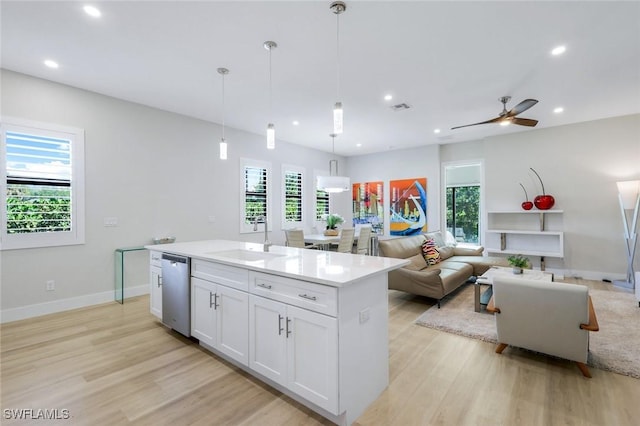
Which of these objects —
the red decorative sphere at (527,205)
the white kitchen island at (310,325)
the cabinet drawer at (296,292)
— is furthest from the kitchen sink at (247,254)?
the red decorative sphere at (527,205)

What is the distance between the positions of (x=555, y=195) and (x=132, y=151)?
306 inches

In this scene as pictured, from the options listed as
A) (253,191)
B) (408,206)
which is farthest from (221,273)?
(408,206)

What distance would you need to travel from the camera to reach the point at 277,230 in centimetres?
668

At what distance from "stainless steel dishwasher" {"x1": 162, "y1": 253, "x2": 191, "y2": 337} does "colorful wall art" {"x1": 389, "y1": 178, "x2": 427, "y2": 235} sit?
5965 millimetres

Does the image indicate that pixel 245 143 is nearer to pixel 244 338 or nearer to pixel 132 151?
pixel 132 151

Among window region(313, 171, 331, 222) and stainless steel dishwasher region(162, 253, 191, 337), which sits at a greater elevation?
window region(313, 171, 331, 222)

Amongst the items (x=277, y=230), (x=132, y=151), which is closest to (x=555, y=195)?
(x=277, y=230)

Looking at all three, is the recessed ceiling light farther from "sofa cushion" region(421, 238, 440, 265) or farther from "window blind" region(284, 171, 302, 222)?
"sofa cushion" region(421, 238, 440, 265)

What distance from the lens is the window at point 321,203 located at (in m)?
7.69

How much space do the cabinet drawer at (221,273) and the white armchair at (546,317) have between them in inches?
86.5

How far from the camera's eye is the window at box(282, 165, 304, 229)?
688cm

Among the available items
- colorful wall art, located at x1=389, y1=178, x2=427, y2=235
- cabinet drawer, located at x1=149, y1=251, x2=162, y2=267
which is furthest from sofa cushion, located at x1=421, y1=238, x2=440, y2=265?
cabinet drawer, located at x1=149, y1=251, x2=162, y2=267

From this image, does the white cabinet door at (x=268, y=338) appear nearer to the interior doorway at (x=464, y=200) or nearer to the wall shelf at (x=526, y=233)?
the wall shelf at (x=526, y=233)

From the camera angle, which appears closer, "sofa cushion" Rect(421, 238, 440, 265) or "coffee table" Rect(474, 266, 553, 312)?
"coffee table" Rect(474, 266, 553, 312)
